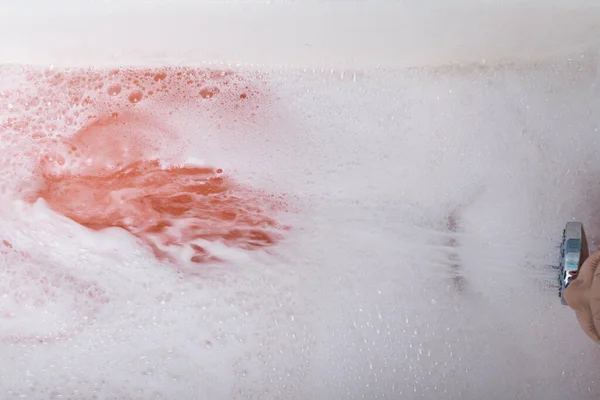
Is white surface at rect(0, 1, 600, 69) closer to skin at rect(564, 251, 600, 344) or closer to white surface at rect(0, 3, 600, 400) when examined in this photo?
white surface at rect(0, 3, 600, 400)

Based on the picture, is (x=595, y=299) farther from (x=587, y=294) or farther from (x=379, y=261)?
(x=379, y=261)

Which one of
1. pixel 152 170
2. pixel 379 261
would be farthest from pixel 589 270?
pixel 152 170

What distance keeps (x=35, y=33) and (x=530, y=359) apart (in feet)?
3.17

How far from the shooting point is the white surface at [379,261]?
3.09ft

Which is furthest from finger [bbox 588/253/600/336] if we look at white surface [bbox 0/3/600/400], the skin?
white surface [bbox 0/3/600/400]

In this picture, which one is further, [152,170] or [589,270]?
[152,170]

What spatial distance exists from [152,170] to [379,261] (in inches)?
16.2

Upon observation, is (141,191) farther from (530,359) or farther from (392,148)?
(530,359)

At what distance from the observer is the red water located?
0.97m

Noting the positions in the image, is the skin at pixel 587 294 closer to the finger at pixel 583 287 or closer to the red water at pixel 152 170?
the finger at pixel 583 287

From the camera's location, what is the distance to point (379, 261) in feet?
3.15

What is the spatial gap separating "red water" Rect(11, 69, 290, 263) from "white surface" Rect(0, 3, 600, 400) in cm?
4

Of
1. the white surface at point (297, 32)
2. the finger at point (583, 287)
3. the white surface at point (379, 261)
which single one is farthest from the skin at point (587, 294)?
the white surface at point (297, 32)

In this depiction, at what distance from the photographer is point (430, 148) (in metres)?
0.96
